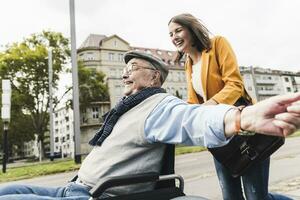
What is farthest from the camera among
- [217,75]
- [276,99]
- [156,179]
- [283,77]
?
[283,77]

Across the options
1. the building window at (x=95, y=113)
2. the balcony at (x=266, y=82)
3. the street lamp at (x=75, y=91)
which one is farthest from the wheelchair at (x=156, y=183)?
the balcony at (x=266, y=82)

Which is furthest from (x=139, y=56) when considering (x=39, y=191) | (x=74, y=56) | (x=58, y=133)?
(x=58, y=133)

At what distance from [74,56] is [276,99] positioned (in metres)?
13.4

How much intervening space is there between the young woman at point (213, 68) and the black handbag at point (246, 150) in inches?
13.0

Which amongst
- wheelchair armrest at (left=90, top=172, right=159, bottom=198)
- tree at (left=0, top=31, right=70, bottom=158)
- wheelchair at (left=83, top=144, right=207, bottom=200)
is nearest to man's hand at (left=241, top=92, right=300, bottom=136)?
wheelchair at (left=83, top=144, right=207, bottom=200)

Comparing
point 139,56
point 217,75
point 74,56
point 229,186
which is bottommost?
point 229,186

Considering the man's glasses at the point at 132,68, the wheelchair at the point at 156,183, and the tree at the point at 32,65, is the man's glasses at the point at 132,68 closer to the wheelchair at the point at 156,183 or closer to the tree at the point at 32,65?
the wheelchair at the point at 156,183

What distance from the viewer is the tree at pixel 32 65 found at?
2612 cm

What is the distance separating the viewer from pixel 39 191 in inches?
70.7

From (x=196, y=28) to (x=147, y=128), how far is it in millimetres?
819

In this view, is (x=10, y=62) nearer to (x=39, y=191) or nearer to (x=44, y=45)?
(x=44, y=45)

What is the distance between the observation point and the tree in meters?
26.1

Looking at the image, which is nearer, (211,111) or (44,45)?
(211,111)

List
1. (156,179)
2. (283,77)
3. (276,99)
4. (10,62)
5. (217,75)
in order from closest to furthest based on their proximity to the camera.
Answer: (276,99)
(156,179)
(217,75)
(10,62)
(283,77)
